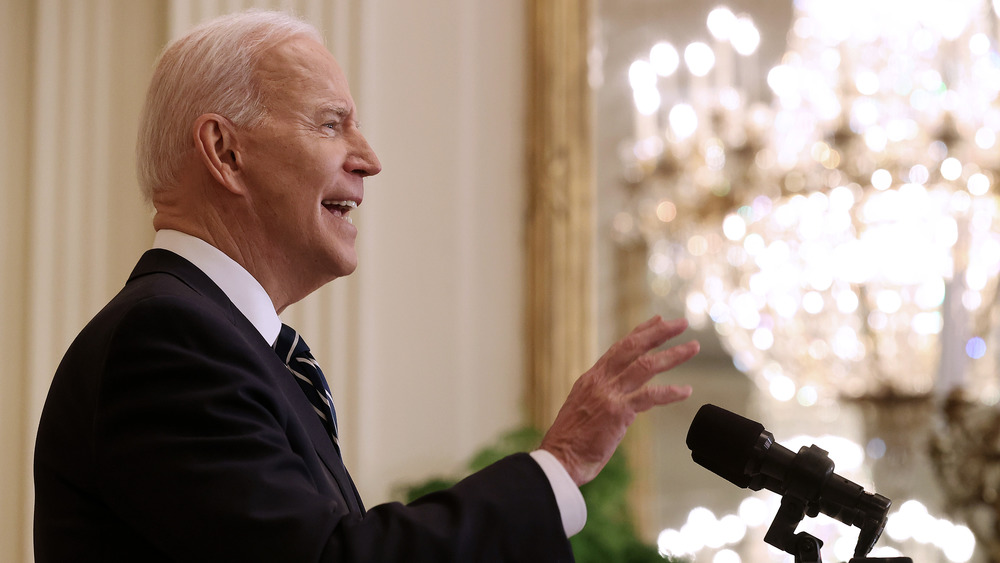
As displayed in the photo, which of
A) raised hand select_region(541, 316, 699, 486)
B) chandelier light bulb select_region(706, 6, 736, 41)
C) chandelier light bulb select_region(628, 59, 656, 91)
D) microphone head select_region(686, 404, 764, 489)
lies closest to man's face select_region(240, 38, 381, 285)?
raised hand select_region(541, 316, 699, 486)

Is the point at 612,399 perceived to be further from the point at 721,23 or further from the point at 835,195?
the point at 721,23

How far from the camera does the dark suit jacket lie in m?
1.15

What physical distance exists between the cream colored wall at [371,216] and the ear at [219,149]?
1451mm

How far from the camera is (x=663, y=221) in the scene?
150 inches

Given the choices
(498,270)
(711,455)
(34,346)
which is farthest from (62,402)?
(498,270)

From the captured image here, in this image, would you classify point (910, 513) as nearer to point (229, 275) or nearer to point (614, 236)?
point (614, 236)

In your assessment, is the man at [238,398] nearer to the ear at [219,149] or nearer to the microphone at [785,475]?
the ear at [219,149]

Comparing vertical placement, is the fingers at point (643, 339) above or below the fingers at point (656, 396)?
above

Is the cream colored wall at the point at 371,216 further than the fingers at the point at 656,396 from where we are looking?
Yes

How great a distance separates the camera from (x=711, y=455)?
1.37m

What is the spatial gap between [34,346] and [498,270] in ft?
5.11

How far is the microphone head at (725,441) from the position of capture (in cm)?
134

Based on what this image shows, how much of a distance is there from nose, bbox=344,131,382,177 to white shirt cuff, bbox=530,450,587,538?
26.8 inches

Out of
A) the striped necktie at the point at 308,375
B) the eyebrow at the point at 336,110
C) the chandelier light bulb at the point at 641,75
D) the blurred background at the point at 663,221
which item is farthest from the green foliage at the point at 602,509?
the chandelier light bulb at the point at 641,75
